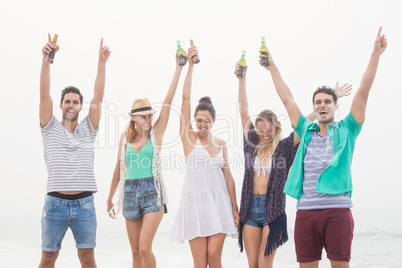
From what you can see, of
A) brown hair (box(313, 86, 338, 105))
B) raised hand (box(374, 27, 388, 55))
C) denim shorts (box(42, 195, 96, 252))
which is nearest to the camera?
raised hand (box(374, 27, 388, 55))

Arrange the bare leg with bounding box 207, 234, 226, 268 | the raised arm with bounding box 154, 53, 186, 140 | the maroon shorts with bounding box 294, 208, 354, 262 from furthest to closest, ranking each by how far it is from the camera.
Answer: the raised arm with bounding box 154, 53, 186, 140 → the bare leg with bounding box 207, 234, 226, 268 → the maroon shorts with bounding box 294, 208, 354, 262

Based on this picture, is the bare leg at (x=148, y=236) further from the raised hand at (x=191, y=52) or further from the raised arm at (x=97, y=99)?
the raised hand at (x=191, y=52)

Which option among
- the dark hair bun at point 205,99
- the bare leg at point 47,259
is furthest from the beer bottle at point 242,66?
the bare leg at point 47,259

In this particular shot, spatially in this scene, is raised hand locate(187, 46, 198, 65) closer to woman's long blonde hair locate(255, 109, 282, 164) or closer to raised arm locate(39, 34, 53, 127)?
woman's long blonde hair locate(255, 109, 282, 164)

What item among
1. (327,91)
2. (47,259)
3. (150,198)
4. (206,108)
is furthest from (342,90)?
(47,259)

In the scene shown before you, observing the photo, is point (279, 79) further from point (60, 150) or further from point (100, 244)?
point (100, 244)

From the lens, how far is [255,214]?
3855 mm

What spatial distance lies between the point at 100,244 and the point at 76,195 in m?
8.64

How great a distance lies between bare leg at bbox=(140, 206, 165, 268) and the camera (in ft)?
12.7

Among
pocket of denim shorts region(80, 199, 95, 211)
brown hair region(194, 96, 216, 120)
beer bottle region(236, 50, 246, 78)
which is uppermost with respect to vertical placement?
beer bottle region(236, 50, 246, 78)

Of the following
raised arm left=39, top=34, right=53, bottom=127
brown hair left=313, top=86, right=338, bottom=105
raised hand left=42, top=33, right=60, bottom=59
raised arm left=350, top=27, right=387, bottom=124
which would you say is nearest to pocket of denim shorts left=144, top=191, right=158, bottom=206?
raised arm left=39, top=34, right=53, bottom=127

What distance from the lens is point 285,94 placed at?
11.7 ft

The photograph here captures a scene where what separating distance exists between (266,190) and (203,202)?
23.9 inches

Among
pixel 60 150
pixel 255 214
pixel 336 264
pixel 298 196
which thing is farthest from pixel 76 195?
pixel 336 264
